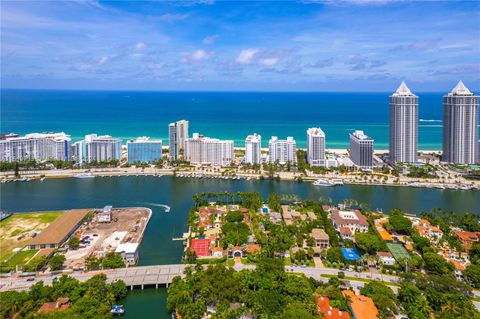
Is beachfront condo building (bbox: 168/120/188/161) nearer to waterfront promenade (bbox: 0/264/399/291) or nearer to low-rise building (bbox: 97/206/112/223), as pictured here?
low-rise building (bbox: 97/206/112/223)

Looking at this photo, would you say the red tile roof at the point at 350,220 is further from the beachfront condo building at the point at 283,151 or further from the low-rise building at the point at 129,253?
the beachfront condo building at the point at 283,151

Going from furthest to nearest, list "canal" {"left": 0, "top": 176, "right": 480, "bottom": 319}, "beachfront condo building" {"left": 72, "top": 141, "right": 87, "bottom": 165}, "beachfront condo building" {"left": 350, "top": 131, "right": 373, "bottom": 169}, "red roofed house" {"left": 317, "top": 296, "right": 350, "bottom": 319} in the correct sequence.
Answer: "beachfront condo building" {"left": 72, "top": 141, "right": 87, "bottom": 165}
"beachfront condo building" {"left": 350, "top": 131, "right": 373, "bottom": 169}
"canal" {"left": 0, "top": 176, "right": 480, "bottom": 319}
"red roofed house" {"left": 317, "top": 296, "right": 350, "bottom": 319}

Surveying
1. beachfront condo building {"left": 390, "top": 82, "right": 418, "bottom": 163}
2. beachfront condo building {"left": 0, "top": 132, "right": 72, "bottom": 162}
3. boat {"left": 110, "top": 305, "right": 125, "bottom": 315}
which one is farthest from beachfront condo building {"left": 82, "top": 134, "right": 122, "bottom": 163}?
beachfront condo building {"left": 390, "top": 82, "right": 418, "bottom": 163}

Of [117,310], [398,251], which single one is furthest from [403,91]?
[117,310]

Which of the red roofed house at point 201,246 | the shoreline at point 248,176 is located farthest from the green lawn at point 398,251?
the shoreline at point 248,176

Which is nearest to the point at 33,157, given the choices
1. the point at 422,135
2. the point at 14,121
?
the point at 14,121

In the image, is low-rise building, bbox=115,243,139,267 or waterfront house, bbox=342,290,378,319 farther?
low-rise building, bbox=115,243,139,267
